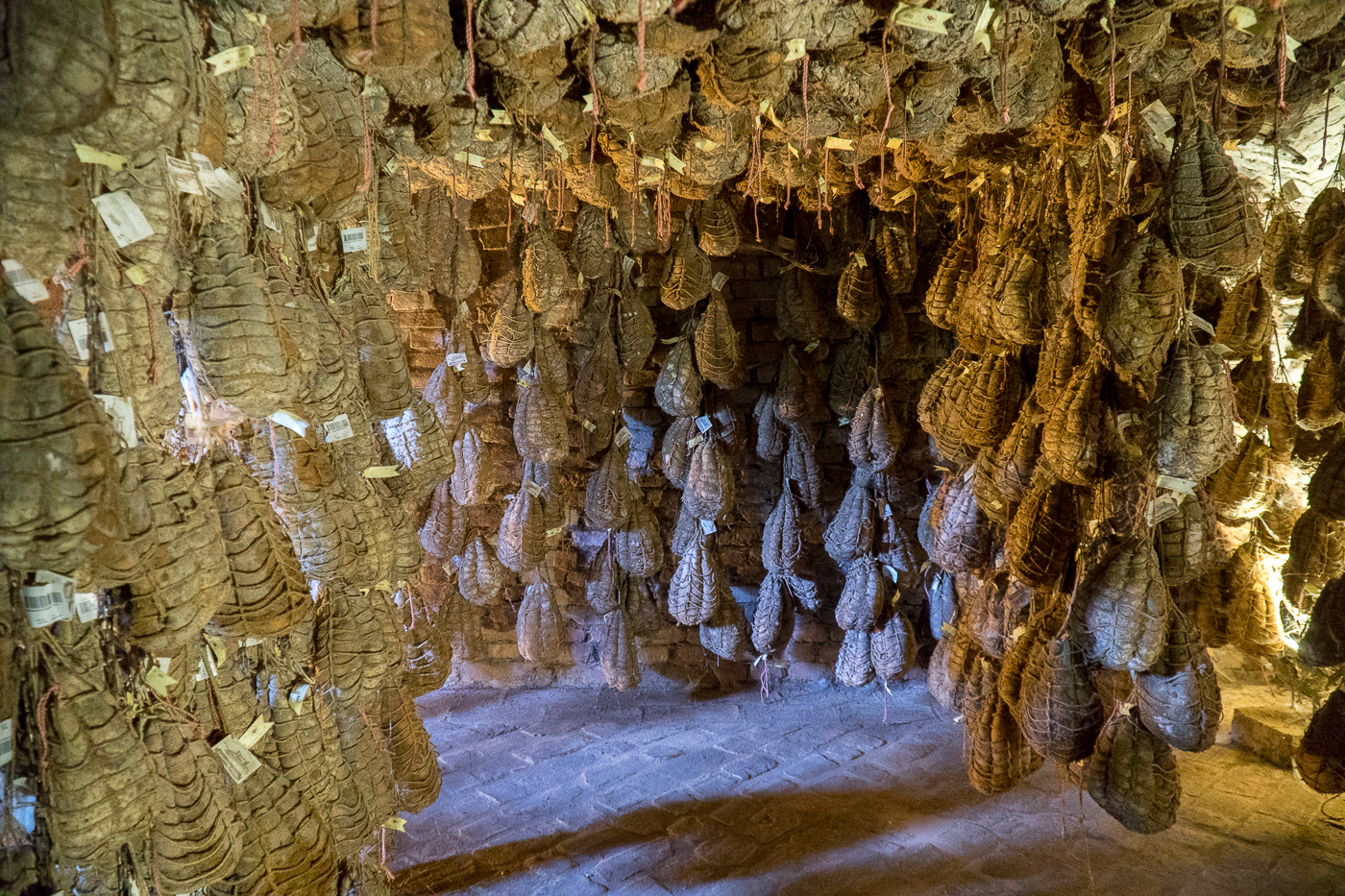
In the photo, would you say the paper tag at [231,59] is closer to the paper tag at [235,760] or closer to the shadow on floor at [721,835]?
the paper tag at [235,760]

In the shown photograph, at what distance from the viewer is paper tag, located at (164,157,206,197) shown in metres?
1.41

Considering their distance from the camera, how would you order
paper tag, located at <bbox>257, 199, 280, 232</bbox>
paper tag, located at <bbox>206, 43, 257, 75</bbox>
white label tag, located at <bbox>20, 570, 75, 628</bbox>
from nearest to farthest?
1. white label tag, located at <bbox>20, 570, 75, 628</bbox>
2. paper tag, located at <bbox>206, 43, 257, 75</bbox>
3. paper tag, located at <bbox>257, 199, 280, 232</bbox>

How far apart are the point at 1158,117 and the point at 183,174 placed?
245 cm

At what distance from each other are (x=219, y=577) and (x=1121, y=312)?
2304 mm

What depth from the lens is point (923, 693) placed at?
185 inches

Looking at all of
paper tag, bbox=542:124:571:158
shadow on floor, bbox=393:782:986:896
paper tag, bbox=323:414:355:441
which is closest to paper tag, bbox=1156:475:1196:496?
shadow on floor, bbox=393:782:986:896

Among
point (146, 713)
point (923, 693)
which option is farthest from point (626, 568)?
point (146, 713)

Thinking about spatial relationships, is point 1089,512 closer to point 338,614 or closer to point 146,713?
point 338,614

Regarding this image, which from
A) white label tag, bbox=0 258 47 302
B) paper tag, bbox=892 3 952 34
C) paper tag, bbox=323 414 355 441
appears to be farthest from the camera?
paper tag, bbox=323 414 355 441

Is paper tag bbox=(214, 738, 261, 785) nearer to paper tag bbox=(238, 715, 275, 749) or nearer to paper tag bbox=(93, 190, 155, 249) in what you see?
→ paper tag bbox=(238, 715, 275, 749)

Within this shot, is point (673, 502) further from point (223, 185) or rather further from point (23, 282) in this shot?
point (23, 282)

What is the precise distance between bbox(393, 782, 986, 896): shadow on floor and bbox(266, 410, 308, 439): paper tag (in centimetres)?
209

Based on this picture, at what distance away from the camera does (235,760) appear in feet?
5.61

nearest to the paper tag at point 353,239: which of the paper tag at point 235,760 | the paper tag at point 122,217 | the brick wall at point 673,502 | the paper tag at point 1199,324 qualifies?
the paper tag at point 122,217
